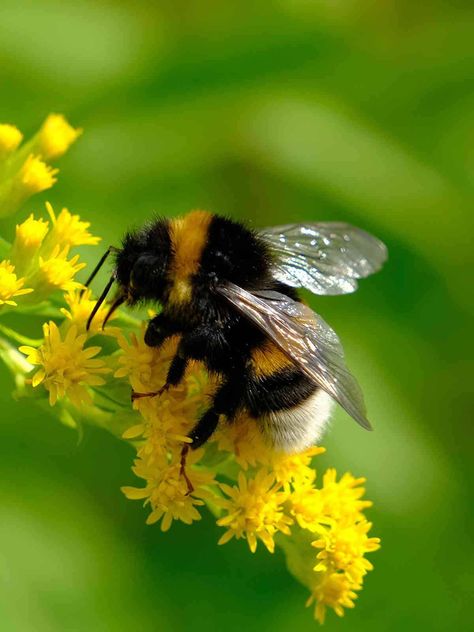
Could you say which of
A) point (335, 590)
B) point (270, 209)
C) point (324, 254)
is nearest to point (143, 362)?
point (324, 254)

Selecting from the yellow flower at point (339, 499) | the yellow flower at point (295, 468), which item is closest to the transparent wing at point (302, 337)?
the yellow flower at point (295, 468)

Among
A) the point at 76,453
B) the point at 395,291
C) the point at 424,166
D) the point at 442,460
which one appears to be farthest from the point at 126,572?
the point at 424,166

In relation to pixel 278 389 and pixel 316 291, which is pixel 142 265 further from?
pixel 316 291

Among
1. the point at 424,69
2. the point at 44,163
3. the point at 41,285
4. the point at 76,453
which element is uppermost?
the point at 424,69

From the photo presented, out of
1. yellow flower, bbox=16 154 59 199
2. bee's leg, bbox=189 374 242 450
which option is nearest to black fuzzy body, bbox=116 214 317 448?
bee's leg, bbox=189 374 242 450

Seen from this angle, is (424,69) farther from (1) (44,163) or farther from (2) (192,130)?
(1) (44,163)

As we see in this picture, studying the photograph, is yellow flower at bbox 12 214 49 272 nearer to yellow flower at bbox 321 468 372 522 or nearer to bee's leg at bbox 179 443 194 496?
bee's leg at bbox 179 443 194 496
